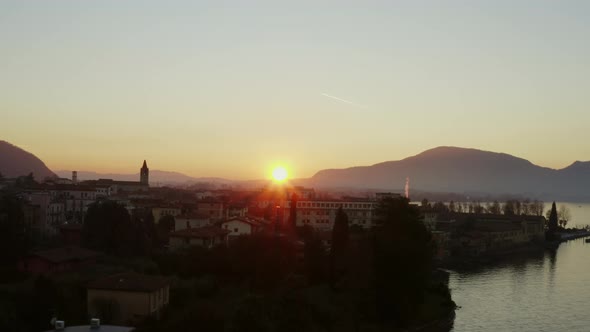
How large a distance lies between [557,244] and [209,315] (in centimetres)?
3175

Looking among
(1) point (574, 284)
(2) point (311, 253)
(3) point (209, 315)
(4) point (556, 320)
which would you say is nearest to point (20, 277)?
(3) point (209, 315)

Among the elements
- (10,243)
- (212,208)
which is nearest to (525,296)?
(10,243)

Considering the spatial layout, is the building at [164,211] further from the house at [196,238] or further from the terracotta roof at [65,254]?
the terracotta roof at [65,254]

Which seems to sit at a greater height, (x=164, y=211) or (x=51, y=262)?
(x=164, y=211)

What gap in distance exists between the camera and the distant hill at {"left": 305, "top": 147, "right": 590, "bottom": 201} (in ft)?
583

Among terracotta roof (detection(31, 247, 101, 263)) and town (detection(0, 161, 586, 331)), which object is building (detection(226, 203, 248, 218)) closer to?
town (detection(0, 161, 586, 331))

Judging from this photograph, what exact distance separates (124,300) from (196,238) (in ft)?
24.4

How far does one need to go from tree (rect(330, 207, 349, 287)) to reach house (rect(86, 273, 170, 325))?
5.48m

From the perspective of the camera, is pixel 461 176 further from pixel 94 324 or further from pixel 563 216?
pixel 94 324

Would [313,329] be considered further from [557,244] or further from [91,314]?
[557,244]

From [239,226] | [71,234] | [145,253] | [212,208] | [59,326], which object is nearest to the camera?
[59,326]

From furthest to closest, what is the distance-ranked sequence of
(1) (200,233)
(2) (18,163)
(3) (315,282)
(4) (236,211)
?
(2) (18,163) → (4) (236,211) → (1) (200,233) → (3) (315,282)

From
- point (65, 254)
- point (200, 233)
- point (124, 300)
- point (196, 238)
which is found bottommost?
point (124, 300)

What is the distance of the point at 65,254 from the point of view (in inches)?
592
